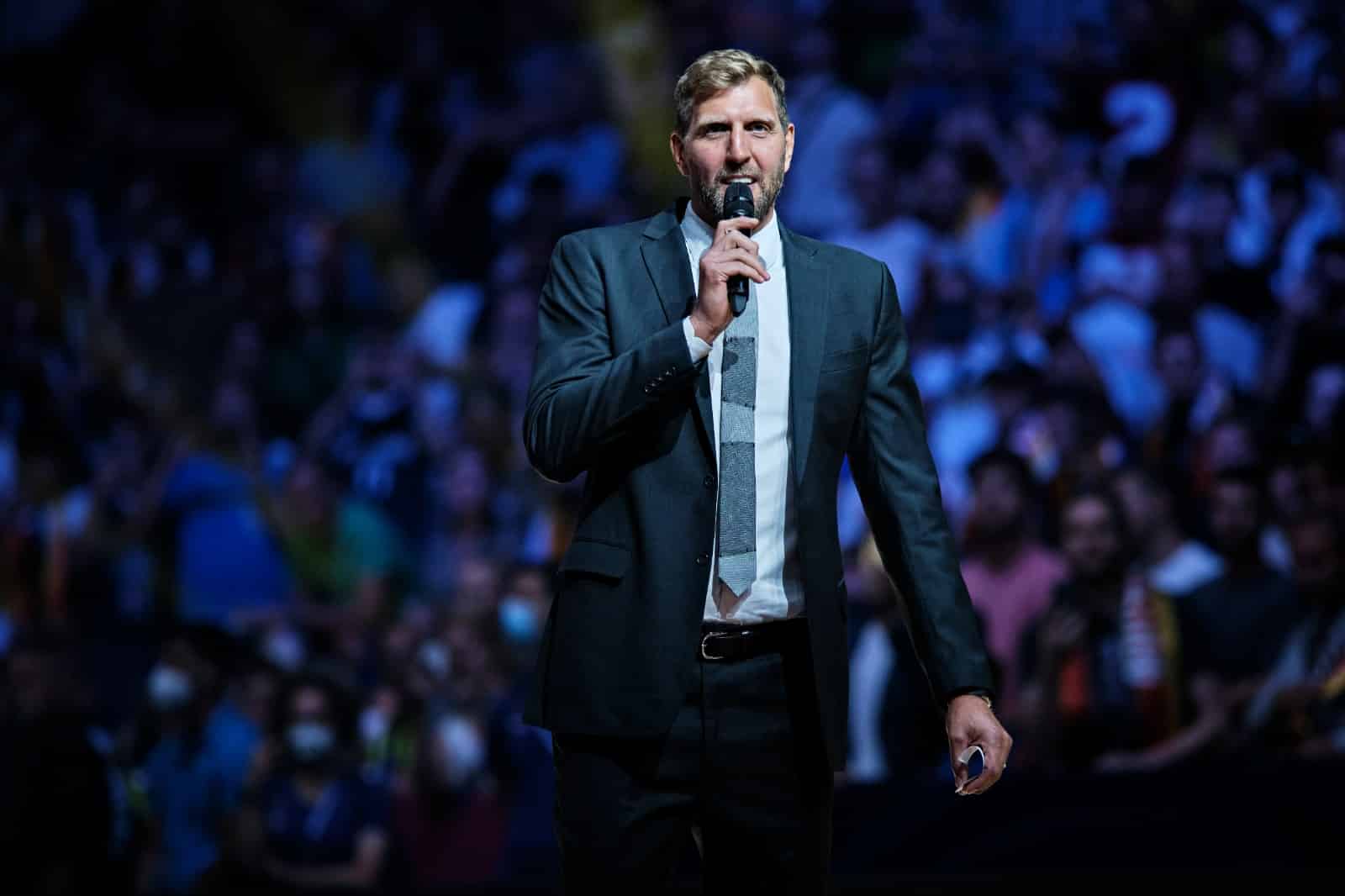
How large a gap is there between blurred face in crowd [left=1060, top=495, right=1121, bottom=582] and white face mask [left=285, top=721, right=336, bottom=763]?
8.20 feet

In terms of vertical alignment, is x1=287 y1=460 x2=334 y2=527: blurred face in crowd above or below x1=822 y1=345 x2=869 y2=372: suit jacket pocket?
above

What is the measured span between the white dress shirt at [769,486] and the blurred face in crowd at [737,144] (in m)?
0.07

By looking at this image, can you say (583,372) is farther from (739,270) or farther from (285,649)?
(285,649)

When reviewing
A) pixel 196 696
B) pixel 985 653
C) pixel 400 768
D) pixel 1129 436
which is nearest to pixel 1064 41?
pixel 1129 436

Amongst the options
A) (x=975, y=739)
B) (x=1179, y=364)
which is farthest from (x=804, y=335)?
(x=1179, y=364)

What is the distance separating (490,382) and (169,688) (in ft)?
5.50

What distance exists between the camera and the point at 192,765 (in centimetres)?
550

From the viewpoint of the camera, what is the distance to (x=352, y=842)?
5.11 meters

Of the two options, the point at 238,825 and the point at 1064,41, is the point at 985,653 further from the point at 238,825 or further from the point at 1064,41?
the point at 1064,41

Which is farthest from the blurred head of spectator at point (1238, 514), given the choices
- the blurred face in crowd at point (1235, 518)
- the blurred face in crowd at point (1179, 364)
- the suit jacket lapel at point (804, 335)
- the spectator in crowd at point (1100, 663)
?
the suit jacket lapel at point (804, 335)

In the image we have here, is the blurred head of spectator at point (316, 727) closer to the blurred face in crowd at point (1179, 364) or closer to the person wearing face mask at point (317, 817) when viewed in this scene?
the person wearing face mask at point (317, 817)

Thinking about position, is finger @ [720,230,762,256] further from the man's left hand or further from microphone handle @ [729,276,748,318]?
the man's left hand

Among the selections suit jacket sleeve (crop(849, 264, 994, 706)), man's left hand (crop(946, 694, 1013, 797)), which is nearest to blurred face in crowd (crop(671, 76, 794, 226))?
suit jacket sleeve (crop(849, 264, 994, 706))

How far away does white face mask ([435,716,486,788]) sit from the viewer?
17.0 ft
